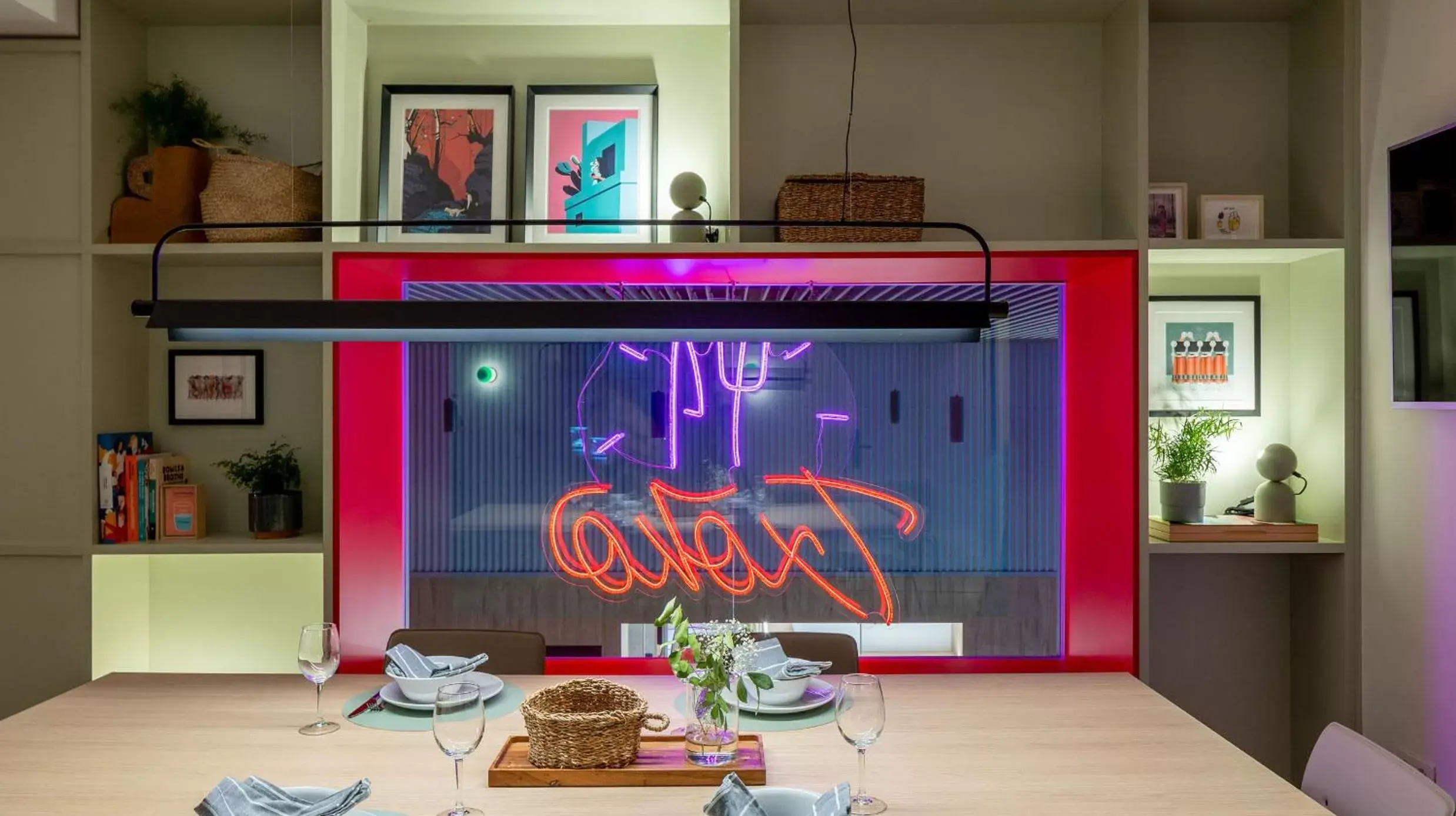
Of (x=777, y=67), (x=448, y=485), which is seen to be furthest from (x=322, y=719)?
(x=777, y=67)

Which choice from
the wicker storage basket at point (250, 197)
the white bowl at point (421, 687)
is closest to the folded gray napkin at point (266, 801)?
the white bowl at point (421, 687)

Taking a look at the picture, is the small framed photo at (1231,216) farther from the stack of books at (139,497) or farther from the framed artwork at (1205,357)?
the stack of books at (139,497)

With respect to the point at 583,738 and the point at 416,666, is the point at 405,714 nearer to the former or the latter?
the point at 416,666

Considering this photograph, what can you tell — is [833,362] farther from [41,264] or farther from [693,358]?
[41,264]

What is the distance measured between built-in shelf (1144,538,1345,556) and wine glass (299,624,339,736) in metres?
2.19

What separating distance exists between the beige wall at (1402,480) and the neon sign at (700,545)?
1.32 meters

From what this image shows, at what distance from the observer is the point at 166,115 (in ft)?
9.75

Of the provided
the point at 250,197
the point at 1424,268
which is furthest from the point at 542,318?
the point at 1424,268

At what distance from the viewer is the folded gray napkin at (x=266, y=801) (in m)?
1.55

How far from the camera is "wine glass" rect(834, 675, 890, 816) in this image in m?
1.68

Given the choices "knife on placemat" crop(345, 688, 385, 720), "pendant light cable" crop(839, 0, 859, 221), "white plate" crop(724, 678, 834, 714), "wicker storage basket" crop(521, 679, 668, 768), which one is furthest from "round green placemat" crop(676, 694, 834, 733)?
"pendant light cable" crop(839, 0, 859, 221)

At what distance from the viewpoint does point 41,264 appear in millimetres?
2799

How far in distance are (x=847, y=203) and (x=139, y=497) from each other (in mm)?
2276

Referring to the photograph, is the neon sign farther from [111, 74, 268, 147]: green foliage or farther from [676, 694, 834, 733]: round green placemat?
[111, 74, 268, 147]: green foliage
